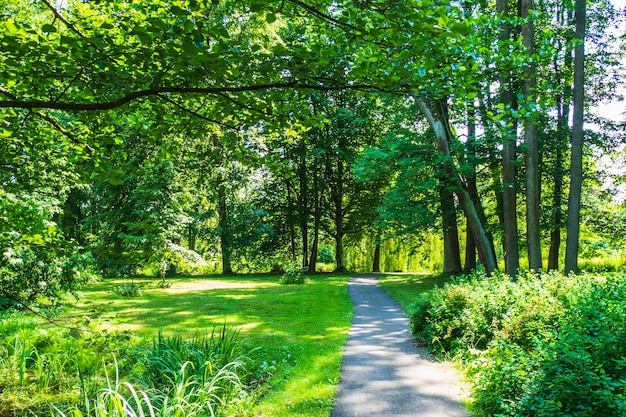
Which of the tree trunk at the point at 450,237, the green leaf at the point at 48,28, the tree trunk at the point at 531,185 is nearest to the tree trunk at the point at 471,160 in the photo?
the tree trunk at the point at 450,237

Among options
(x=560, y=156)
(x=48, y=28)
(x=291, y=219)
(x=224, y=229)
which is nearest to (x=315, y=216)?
(x=291, y=219)

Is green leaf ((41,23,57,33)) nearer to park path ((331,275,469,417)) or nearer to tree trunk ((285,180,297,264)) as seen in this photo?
park path ((331,275,469,417))

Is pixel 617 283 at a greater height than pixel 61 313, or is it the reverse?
pixel 617 283

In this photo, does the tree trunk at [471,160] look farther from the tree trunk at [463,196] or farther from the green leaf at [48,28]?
the green leaf at [48,28]

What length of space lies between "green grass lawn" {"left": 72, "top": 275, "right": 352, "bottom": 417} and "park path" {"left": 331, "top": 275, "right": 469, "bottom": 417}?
232 mm

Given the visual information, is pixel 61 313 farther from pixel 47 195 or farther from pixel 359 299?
pixel 359 299

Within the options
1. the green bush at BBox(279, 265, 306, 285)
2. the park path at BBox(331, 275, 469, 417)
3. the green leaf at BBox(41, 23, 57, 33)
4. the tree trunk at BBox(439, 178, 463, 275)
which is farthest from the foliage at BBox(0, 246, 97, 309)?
the tree trunk at BBox(439, 178, 463, 275)

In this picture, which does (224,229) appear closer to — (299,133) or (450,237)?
(450,237)

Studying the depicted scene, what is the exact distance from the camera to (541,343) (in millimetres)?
4395

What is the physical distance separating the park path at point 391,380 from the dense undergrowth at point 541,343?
367mm

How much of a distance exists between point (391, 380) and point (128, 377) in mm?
3471

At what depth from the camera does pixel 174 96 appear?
13.5 feet

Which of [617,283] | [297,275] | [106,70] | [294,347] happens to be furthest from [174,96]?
[297,275]

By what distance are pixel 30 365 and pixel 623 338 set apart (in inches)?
302
